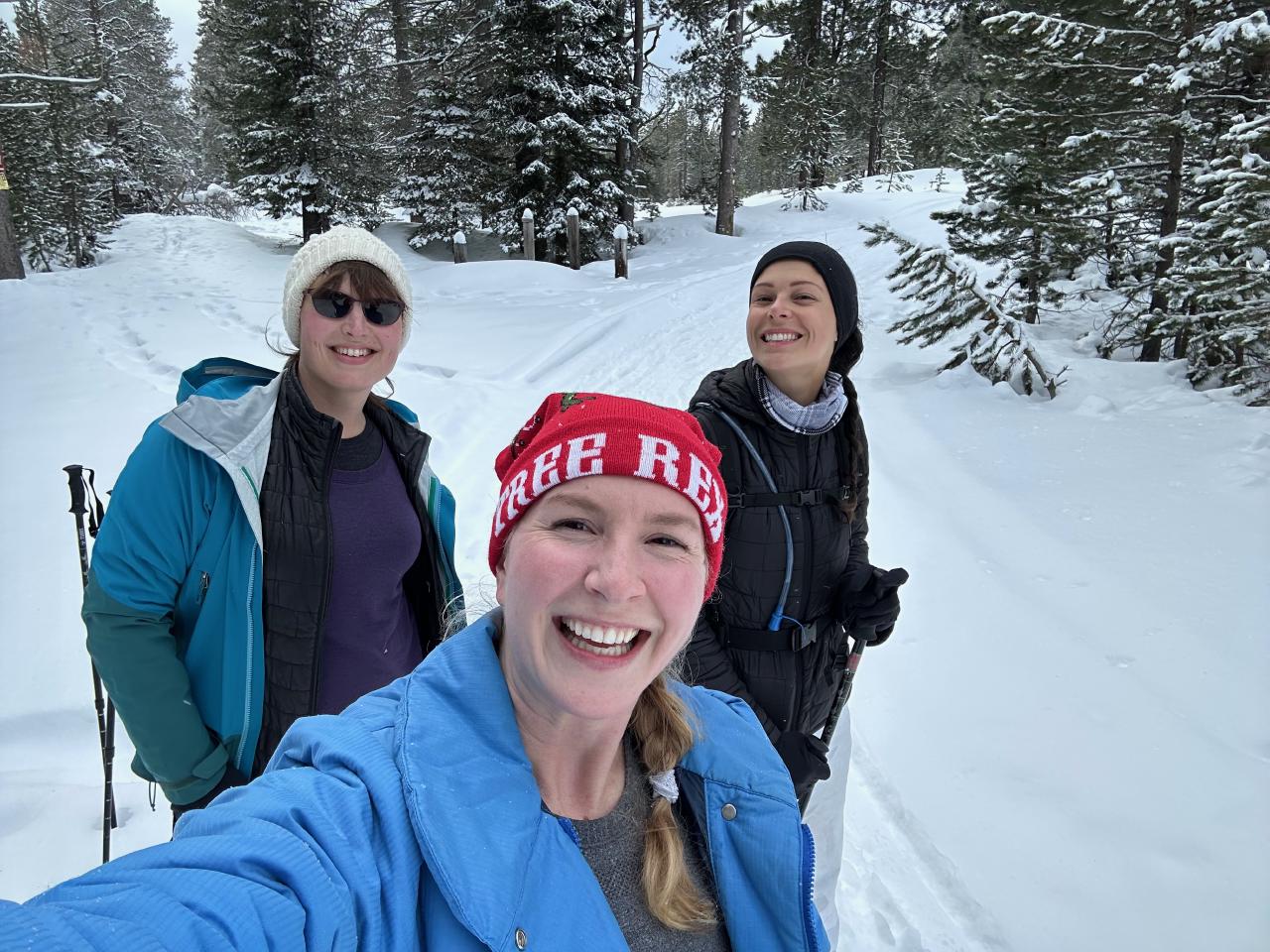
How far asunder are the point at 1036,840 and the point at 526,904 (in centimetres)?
281

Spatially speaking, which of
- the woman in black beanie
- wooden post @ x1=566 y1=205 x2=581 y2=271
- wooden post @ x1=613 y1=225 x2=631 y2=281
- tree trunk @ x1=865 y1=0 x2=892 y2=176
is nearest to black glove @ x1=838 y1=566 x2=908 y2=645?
the woman in black beanie

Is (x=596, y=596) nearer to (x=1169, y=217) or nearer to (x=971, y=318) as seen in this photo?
(x=971, y=318)

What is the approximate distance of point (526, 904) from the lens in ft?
3.22

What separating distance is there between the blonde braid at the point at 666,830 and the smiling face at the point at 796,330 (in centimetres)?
118

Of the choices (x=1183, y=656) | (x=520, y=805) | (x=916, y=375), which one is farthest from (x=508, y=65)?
(x=520, y=805)

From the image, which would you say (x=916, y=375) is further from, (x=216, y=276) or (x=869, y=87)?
(x=869, y=87)

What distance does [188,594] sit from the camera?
1757 millimetres

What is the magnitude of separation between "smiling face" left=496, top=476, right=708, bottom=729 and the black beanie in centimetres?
128

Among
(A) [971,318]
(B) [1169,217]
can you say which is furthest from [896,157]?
(A) [971,318]

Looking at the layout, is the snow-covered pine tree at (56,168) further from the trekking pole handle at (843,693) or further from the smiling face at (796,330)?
the trekking pole handle at (843,693)

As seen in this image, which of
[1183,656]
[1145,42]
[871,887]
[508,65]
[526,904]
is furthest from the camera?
[508,65]

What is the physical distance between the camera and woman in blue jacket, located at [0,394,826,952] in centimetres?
90

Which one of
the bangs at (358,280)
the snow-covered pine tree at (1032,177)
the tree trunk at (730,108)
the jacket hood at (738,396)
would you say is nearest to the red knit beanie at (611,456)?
the jacket hood at (738,396)

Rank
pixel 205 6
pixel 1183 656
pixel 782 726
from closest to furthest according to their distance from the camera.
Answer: pixel 782 726, pixel 1183 656, pixel 205 6
